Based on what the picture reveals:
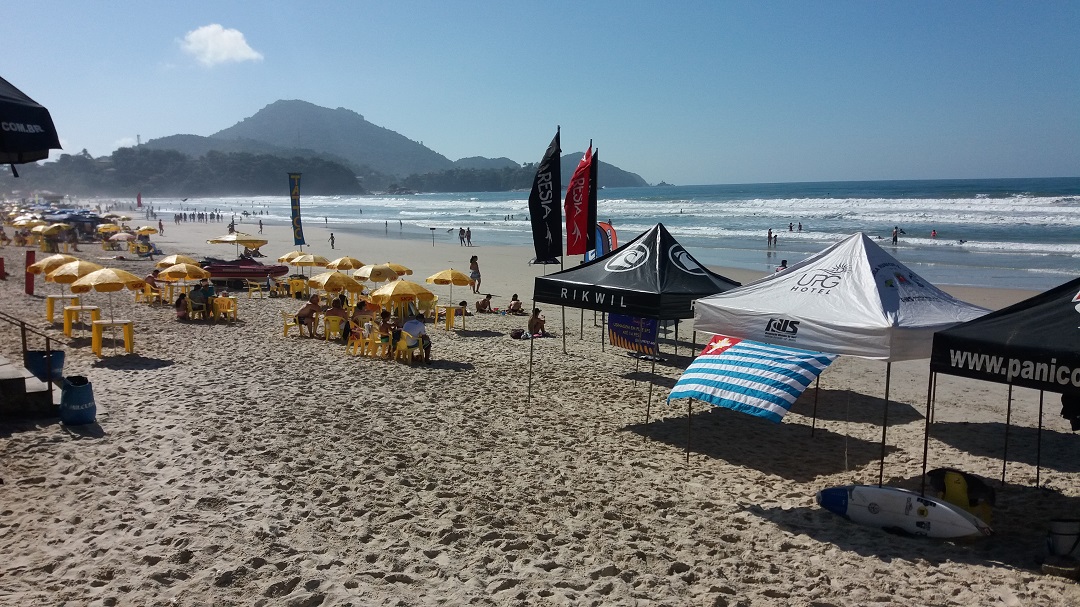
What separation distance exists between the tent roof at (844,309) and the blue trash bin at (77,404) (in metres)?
6.37

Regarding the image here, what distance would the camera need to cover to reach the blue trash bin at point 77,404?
7.18 m

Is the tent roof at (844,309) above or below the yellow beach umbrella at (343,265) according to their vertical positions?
above

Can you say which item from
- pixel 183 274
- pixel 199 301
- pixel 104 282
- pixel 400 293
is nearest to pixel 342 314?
pixel 400 293

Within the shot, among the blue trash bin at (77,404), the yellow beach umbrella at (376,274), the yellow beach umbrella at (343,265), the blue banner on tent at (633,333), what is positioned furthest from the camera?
the yellow beach umbrella at (343,265)

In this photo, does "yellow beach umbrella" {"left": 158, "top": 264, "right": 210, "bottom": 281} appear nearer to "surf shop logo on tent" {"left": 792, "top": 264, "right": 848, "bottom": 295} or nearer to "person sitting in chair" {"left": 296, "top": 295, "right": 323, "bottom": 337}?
"person sitting in chair" {"left": 296, "top": 295, "right": 323, "bottom": 337}

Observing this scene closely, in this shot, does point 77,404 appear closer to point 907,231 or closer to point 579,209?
point 579,209

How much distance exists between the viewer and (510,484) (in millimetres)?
6445

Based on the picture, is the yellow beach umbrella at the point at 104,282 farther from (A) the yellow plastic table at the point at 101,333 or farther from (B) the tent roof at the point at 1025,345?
(B) the tent roof at the point at 1025,345

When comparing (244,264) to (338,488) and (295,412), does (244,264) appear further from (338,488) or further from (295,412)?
(338,488)

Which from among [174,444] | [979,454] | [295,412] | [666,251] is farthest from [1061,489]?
[174,444]

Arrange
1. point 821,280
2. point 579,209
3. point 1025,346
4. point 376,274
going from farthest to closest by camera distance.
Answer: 1. point 376,274
2. point 579,209
3. point 821,280
4. point 1025,346

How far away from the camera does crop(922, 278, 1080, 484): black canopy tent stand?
4.16m

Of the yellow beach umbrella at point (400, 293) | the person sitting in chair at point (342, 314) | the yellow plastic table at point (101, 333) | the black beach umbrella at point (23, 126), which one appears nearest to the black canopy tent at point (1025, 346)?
the black beach umbrella at point (23, 126)

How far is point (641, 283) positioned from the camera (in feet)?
27.2
